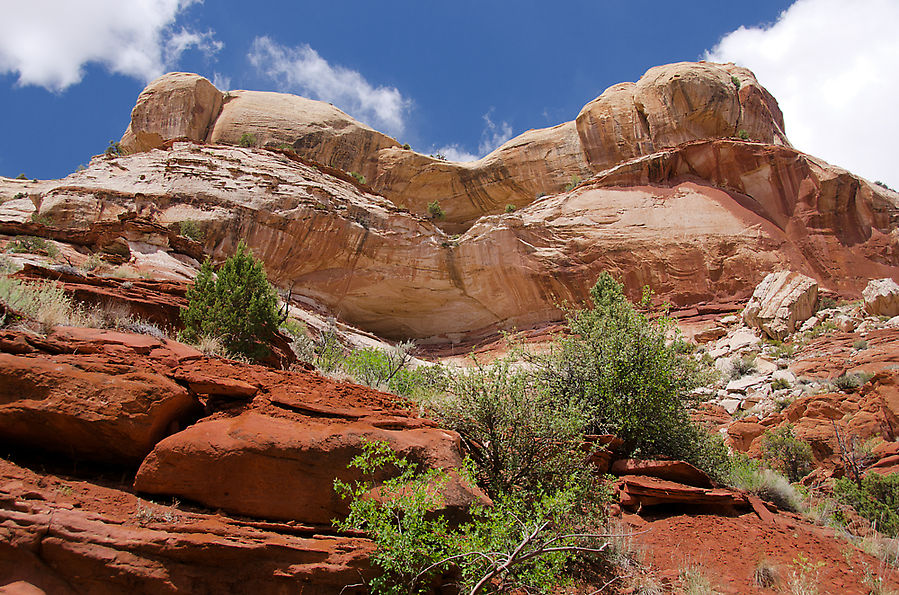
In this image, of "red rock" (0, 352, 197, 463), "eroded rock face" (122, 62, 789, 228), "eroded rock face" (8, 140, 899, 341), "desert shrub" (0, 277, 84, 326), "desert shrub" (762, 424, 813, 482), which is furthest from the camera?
"eroded rock face" (122, 62, 789, 228)

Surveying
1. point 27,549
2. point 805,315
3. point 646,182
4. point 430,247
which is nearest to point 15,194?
point 430,247

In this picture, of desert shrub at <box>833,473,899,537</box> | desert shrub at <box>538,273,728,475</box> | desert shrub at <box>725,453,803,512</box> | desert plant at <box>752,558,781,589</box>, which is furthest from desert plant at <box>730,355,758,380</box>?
desert plant at <box>752,558,781,589</box>

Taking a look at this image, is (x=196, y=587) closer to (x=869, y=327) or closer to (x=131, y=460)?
(x=131, y=460)

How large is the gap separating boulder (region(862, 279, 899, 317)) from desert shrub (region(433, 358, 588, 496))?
19.9 m

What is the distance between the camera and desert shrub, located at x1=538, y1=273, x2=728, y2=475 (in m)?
7.73

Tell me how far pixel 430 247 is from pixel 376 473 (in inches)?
912

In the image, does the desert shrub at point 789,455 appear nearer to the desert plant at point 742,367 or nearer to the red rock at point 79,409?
the desert plant at point 742,367

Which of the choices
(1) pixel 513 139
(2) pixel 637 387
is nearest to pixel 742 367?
(2) pixel 637 387

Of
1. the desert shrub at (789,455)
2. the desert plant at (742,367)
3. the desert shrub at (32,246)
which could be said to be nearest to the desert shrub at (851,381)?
the desert shrub at (789,455)

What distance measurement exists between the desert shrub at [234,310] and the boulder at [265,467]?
491cm

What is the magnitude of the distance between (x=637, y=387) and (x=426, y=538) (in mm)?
4805

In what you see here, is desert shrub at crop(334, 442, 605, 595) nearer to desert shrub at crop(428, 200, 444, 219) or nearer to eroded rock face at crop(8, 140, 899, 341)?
eroded rock face at crop(8, 140, 899, 341)

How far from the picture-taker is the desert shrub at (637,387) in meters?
7.73

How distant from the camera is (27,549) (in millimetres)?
3293
